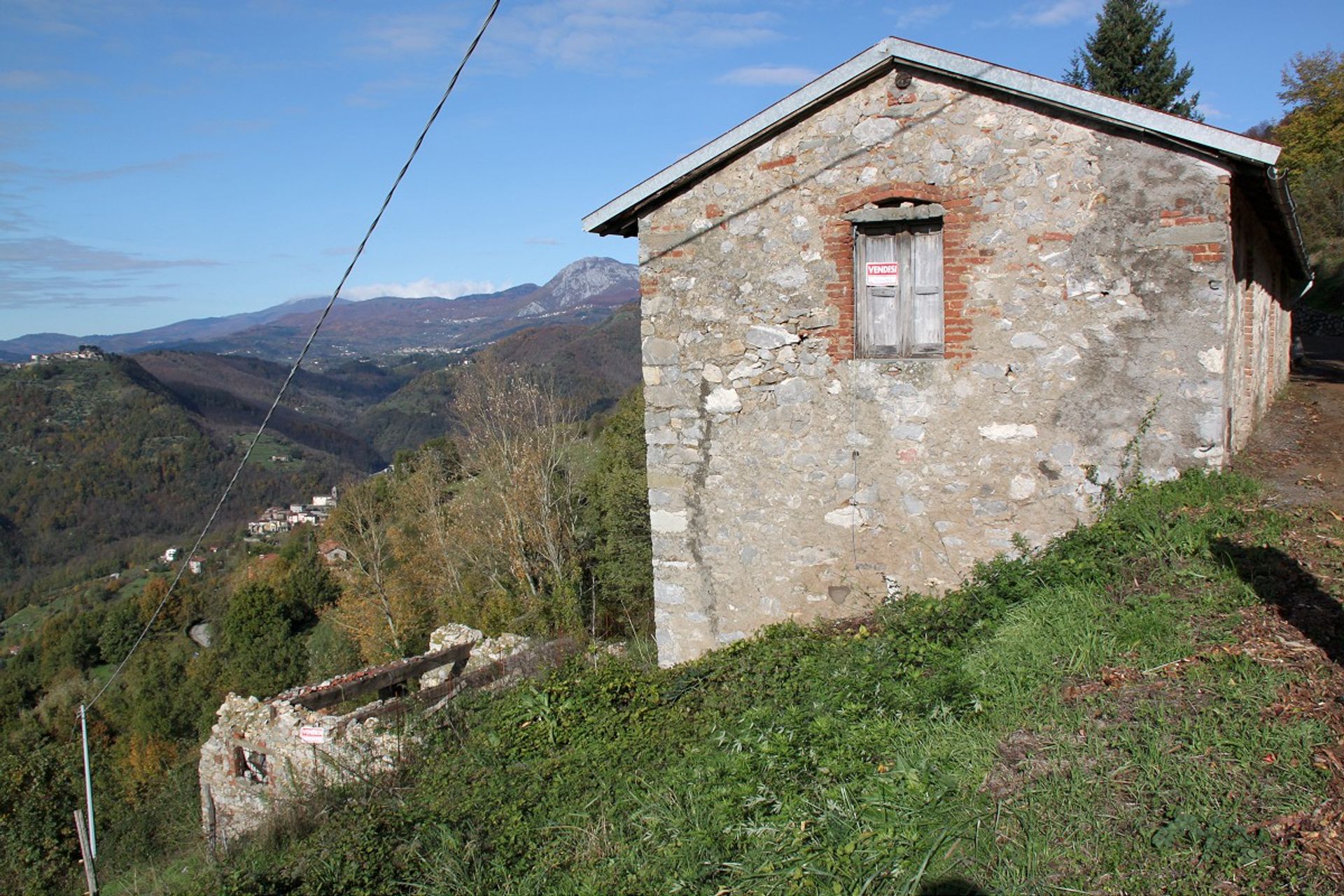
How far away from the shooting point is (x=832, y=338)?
6.89 metres

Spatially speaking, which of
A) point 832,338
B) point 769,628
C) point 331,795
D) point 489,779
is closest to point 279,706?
point 331,795

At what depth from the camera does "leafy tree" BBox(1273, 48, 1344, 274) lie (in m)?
29.2

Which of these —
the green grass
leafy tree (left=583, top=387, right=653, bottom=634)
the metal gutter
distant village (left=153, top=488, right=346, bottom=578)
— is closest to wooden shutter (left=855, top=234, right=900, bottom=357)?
the green grass

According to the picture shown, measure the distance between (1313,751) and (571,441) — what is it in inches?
884

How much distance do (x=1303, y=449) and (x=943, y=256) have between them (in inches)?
187

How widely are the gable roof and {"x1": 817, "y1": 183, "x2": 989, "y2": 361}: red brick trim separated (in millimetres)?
827

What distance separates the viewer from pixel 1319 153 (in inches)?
1221

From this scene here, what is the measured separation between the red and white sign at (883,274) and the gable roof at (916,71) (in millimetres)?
1376

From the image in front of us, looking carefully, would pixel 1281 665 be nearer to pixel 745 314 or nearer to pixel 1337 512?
pixel 1337 512

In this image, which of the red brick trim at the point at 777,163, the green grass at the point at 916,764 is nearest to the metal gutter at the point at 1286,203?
the green grass at the point at 916,764

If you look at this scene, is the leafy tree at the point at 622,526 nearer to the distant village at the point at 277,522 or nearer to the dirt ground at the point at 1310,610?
the dirt ground at the point at 1310,610

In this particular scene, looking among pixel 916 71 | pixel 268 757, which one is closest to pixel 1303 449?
pixel 916 71

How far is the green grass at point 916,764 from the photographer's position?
129 inches

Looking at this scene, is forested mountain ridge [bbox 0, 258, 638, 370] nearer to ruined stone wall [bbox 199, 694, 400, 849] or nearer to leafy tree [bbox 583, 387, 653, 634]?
leafy tree [bbox 583, 387, 653, 634]
